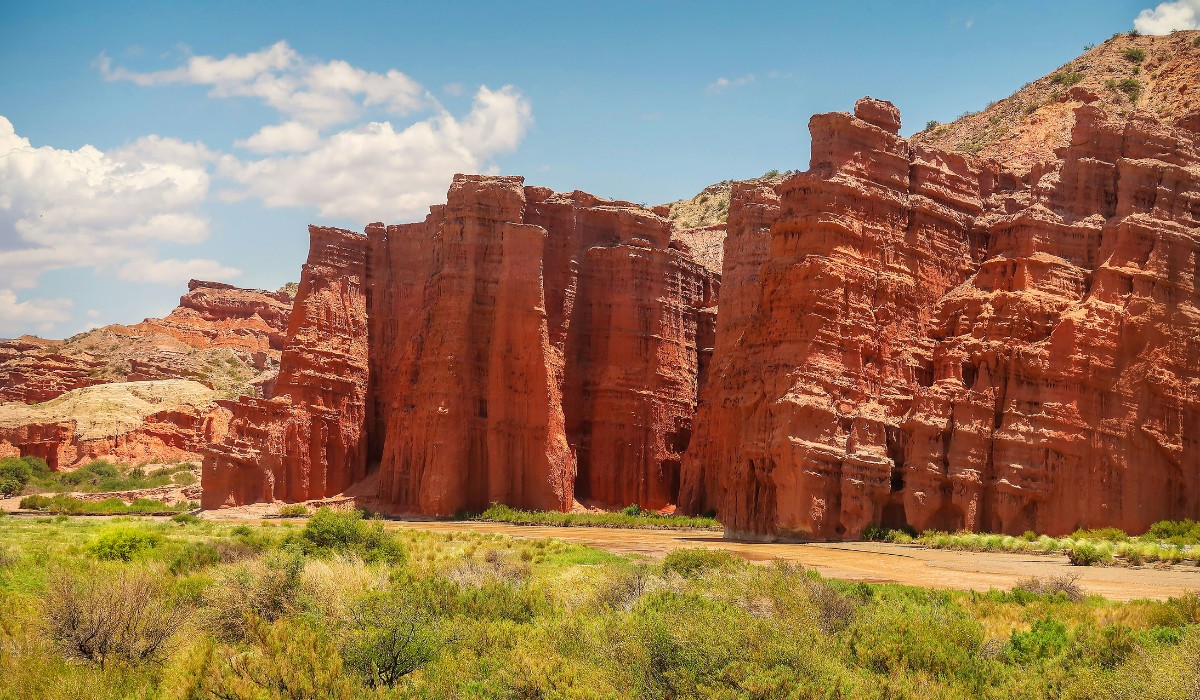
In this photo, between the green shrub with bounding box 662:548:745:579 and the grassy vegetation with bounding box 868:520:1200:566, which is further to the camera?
the grassy vegetation with bounding box 868:520:1200:566

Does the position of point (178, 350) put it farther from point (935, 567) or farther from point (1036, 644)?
point (1036, 644)

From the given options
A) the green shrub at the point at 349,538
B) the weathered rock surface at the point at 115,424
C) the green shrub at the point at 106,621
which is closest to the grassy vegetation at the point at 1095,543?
the green shrub at the point at 349,538

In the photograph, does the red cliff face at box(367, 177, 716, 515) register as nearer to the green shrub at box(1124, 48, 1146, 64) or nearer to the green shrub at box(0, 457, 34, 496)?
the green shrub at box(0, 457, 34, 496)

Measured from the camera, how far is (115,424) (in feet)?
258

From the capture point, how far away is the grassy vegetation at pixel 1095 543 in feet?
95.1

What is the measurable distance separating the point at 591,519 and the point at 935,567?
24.9m

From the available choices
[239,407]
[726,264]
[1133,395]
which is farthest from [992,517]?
[239,407]

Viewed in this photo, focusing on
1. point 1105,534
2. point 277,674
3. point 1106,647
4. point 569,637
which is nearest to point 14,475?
point 1105,534

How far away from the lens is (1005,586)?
2372cm

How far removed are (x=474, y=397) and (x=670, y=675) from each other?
139ft

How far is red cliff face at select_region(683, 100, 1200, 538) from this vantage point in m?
35.6

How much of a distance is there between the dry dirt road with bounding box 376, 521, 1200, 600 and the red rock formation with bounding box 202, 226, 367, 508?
24.0 meters

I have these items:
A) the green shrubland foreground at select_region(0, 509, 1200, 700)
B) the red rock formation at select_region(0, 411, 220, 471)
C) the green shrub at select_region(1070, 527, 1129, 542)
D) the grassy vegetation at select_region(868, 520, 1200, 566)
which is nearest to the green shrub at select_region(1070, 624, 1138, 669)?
the green shrubland foreground at select_region(0, 509, 1200, 700)

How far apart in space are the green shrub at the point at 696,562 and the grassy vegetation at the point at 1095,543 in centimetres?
1128
